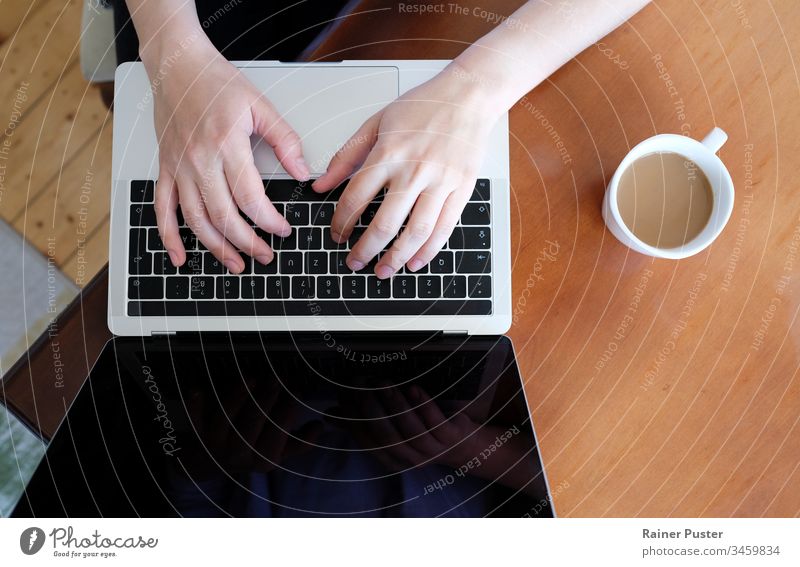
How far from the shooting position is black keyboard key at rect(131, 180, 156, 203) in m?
0.38

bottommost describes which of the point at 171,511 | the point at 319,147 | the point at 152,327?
the point at 171,511

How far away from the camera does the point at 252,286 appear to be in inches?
14.8

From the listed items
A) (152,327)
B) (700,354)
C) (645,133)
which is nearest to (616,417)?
(700,354)

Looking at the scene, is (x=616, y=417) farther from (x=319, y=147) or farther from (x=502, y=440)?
(x=319, y=147)

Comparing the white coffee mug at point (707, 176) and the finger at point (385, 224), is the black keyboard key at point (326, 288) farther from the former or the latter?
the white coffee mug at point (707, 176)

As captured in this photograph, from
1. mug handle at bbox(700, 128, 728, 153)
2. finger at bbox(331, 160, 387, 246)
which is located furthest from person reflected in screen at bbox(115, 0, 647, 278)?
mug handle at bbox(700, 128, 728, 153)

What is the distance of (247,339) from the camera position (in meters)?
0.38

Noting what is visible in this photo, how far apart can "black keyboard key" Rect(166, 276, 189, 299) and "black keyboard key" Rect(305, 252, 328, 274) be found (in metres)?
0.08

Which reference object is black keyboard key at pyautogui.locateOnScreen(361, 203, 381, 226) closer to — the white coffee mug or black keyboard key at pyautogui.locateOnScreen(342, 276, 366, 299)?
black keyboard key at pyautogui.locateOnScreen(342, 276, 366, 299)

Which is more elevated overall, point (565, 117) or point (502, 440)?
point (565, 117)

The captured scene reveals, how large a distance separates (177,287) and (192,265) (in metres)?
0.02

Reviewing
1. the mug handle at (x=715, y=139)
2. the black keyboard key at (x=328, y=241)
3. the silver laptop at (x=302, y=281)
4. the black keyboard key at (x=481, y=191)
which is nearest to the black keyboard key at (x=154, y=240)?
the silver laptop at (x=302, y=281)

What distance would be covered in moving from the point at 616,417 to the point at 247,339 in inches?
9.8

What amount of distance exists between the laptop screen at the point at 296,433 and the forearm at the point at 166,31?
7.6 inches
